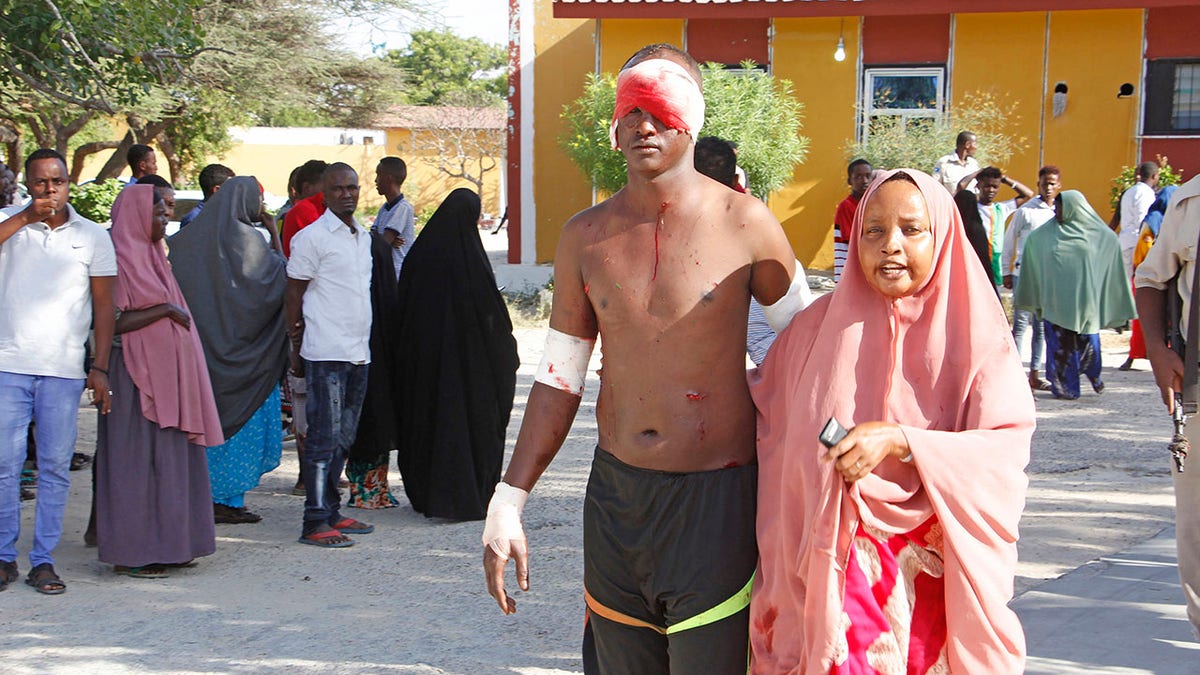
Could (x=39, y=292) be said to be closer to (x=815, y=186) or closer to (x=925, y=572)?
(x=925, y=572)

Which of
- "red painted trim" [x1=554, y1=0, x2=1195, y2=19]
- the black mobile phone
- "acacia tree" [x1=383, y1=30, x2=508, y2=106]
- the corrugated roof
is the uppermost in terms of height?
"acacia tree" [x1=383, y1=30, x2=508, y2=106]

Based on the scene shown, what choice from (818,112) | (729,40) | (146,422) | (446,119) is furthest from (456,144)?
(146,422)

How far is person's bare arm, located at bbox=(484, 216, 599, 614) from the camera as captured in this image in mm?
3027

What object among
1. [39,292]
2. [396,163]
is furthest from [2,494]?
[396,163]

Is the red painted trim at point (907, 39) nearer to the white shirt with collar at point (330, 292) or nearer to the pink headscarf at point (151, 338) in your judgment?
the white shirt with collar at point (330, 292)

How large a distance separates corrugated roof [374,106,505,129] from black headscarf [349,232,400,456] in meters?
35.4

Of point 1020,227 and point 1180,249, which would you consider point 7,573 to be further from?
point 1020,227

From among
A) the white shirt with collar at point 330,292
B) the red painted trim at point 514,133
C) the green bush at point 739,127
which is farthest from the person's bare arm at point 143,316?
the red painted trim at point 514,133

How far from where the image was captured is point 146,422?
5.73 metres

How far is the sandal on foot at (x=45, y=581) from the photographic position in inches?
216

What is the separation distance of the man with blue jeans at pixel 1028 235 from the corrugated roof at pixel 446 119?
32.3 meters

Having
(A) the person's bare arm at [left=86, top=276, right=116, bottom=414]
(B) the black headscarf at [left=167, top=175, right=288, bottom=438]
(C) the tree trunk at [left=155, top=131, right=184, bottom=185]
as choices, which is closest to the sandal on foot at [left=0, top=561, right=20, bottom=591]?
(A) the person's bare arm at [left=86, top=276, right=116, bottom=414]

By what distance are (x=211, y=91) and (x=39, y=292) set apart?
671 inches

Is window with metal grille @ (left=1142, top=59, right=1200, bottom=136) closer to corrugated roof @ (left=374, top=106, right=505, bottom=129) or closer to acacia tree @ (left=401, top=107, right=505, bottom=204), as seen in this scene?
acacia tree @ (left=401, top=107, right=505, bottom=204)
